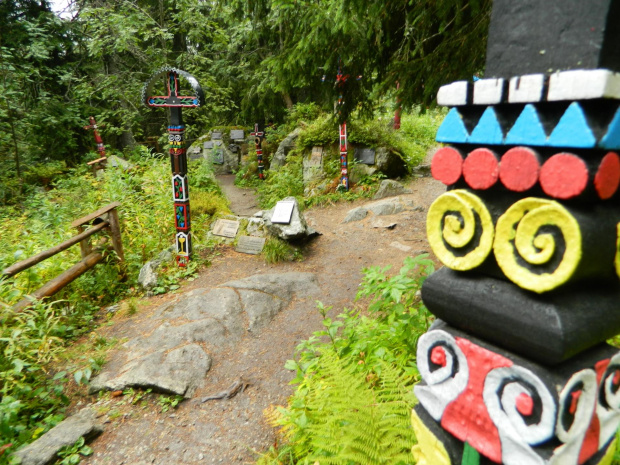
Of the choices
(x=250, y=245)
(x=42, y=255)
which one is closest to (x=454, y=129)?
(x=42, y=255)

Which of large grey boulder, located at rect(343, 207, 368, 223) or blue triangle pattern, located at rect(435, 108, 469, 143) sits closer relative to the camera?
blue triangle pattern, located at rect(435, 108, 469, 143)

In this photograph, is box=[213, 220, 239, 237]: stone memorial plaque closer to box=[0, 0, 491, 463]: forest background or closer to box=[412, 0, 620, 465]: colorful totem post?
box=[0, 0, 491, 463]: forest background

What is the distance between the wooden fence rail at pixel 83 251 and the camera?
4188 millimetres

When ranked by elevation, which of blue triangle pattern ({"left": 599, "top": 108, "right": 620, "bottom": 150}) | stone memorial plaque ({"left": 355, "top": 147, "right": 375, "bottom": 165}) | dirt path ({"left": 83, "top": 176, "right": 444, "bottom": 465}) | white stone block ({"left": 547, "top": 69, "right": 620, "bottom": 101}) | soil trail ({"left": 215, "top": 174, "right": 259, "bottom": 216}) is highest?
white stone block ({"left": 547, "top": 69, "right": 620, "bottom": 101})

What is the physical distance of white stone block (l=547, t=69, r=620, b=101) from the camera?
3.00 ft

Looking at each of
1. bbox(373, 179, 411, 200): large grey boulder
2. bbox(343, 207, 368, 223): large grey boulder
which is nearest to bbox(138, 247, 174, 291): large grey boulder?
bbox(343, 207, 368, 223): large grey boulder

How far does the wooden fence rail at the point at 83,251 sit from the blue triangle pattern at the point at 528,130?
4.57m

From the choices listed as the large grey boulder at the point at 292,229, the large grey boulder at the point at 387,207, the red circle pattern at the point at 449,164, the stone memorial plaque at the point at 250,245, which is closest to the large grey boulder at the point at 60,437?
the red circle pattern at the point at 449,164

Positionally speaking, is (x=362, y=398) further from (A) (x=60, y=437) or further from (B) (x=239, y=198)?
(B) (x=239, y=198)

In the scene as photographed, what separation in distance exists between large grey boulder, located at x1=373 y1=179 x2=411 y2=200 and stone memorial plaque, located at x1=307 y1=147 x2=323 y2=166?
220 cm

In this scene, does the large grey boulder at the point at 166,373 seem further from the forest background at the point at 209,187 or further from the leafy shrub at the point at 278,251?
the leafy shrub at the point at 278,251

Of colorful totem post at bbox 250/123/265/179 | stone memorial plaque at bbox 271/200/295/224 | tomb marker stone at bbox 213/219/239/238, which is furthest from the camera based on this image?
colorful totem post at bbox 250/123/265/179

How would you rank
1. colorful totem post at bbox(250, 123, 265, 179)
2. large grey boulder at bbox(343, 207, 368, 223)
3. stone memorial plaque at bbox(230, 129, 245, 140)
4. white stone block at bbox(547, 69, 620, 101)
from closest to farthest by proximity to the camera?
white stone block at bbox(547, 69, 620, 101)
large grey boulder at bbox(343, 207, 368, 223)
colorful totem post at bbox(250, 123, 265, 179)
stone memorial plaque at bbox(230, 129, 245, 140)

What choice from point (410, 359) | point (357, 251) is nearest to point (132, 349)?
point (410, 359)
